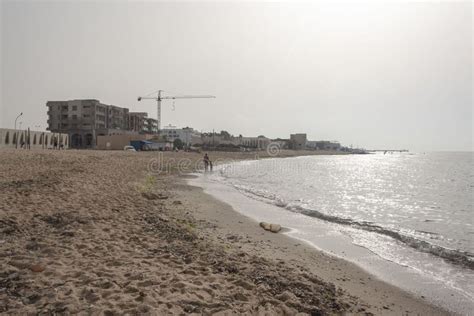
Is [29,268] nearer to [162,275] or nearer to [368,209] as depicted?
[162,275]

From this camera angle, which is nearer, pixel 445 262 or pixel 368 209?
pixel 445 262

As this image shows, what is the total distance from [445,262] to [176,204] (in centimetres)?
977

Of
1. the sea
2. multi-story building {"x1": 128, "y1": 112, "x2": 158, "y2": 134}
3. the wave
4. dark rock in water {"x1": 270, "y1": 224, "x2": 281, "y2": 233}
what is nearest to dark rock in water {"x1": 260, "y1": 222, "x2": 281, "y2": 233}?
dark rock in water {"x1": 270, "y1": 224, "x2": 281, "y2": 233}

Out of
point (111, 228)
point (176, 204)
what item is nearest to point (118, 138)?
point (176, 204)

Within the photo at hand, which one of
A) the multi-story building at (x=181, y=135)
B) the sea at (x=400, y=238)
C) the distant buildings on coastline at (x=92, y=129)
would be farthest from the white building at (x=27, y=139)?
the multi-story building at (x=181, y=135)

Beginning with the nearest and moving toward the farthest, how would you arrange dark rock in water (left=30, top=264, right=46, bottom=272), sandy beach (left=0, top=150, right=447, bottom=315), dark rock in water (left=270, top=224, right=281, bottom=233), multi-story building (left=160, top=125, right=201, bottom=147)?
sandy beach (left=0, top=150, right=447, bottom=315) → dark rock in water (left=30, top=264, right=46, bottom=272) → dark rock in water (left=270, top=224, right=281, bottom=233) → multi-story building (left=160, top=125, right=201, bottom=147)

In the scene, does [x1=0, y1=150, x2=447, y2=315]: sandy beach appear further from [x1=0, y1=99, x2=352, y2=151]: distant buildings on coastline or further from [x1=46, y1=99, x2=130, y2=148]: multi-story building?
[x1=46, y1=99, x2=130, y2=148]: multi-story building

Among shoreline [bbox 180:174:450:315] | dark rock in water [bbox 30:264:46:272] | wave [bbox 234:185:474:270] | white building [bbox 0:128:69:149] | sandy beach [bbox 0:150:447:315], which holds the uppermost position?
white building [bbox 0:128:69:149]

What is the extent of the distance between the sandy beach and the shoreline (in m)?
0.03

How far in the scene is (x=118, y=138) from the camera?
77.6m

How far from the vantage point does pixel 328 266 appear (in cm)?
735

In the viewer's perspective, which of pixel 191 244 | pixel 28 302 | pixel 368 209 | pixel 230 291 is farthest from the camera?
pixel 368 209

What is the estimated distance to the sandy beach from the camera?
172 inches

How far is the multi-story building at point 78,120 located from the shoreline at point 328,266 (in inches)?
3329
